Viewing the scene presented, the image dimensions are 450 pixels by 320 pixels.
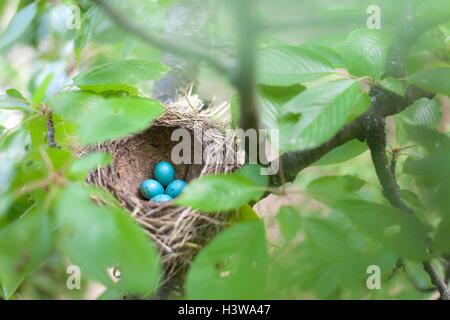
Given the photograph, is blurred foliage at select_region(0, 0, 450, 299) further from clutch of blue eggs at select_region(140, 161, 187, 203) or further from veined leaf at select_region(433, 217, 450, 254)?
clutch of blue eggs at select_region(140, 161, 187, 203)

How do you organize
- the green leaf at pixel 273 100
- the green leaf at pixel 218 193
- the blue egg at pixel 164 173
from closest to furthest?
the green leaf at pixel 218 193 → the green leaf at pixel 273 100 → the blue egg at pixel 164 173

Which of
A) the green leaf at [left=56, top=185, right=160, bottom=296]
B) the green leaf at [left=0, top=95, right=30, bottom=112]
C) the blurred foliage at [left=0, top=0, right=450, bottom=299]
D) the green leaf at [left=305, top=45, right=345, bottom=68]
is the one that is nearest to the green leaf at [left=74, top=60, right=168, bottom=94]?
the blurred foliage at [left=0, top=0, right=450, bottom=299]

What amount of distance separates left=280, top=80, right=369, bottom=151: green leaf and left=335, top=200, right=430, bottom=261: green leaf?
0.08m

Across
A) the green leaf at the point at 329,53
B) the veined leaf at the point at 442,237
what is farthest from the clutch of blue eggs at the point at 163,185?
the veined leaf at the point at 442,237

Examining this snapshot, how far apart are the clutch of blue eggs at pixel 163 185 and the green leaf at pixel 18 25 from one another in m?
0.37

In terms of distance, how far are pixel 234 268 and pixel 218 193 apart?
8cm

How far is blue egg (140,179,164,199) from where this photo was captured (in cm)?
102

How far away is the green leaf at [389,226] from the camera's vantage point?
20.6 inches

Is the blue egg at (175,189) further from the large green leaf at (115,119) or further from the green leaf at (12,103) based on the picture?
the large green leaf at (115,119)

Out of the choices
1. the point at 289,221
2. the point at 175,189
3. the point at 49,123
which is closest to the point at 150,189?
the point at 175,189

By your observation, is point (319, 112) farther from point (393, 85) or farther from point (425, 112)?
point (425, 112)

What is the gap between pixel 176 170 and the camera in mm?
1135
